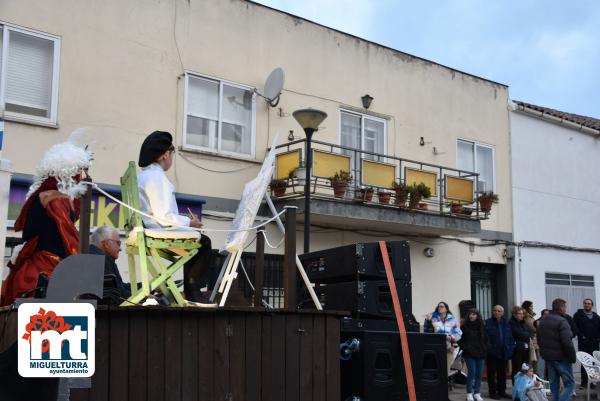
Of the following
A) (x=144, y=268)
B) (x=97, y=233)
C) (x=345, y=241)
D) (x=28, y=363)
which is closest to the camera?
(x=28, y=363)

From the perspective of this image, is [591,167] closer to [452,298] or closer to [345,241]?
[452,298]

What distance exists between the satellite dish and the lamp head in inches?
127

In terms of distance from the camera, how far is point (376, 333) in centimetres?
667

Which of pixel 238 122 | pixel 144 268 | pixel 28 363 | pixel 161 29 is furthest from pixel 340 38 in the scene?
pixel 28 363

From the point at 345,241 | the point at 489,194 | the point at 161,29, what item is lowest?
the point at 345,241

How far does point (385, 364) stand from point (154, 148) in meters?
2.89

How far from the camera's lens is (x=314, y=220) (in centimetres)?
1464

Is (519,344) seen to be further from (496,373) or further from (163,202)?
(163,202)

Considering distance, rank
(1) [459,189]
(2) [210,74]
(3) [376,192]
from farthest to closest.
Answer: (1) [459,189] < (3) [376,192] < (2) [210,74]

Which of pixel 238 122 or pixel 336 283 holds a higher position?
pixel 238 122

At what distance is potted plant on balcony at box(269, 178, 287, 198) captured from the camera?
543 inches

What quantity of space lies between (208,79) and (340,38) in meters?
3.66

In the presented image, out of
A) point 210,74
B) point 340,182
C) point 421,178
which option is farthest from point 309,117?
point 421,178

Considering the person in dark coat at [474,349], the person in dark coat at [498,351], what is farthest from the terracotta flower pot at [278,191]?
the person in dark coat at [498,351]
